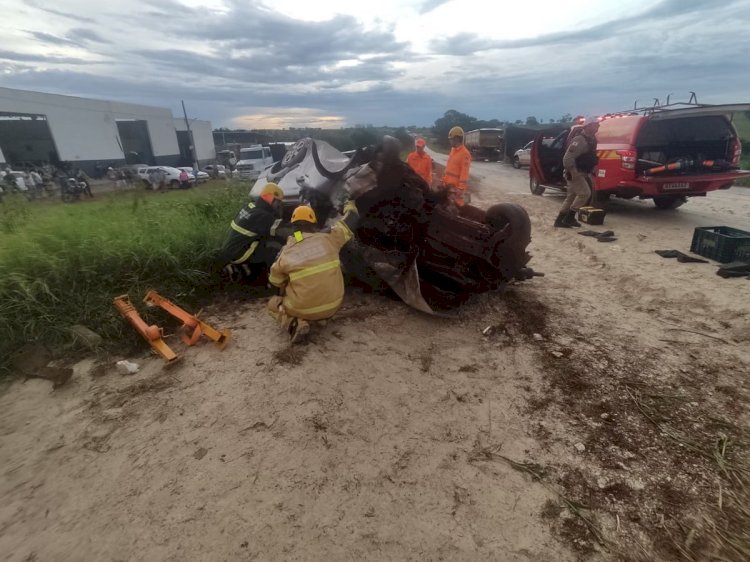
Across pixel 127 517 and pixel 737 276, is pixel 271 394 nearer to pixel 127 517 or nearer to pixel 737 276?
pixel 127 517

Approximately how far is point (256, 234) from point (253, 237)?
0.05 meters

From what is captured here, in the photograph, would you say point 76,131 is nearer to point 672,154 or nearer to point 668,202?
point 672,154

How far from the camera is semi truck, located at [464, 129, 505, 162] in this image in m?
23.7

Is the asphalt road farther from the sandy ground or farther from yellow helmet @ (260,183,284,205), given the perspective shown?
yellow helmet @ (260,183,284,205)

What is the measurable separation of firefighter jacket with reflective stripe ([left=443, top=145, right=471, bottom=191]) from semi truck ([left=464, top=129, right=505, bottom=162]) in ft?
63.3

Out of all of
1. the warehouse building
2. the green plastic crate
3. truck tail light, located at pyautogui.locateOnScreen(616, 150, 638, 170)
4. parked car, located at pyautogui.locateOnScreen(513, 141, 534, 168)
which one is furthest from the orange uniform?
the warehouse building

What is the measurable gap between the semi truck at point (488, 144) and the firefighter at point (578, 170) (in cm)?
1768

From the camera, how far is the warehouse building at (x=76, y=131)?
21.3 meters

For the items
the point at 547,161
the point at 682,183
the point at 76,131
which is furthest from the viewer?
the point at 76,131

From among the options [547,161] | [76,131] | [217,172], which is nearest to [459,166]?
[547,161]

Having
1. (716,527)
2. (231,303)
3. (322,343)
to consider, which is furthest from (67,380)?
(716,527)

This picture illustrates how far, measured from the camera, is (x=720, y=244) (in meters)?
4.84

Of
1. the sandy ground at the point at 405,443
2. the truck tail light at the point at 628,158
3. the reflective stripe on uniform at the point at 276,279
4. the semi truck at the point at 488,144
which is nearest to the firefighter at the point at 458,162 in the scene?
the truck tail light at the point at 628,158

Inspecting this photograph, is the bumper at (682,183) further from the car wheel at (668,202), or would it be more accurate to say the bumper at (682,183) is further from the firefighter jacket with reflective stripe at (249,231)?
the firefighter jacket with reflective stripe at (249,231)
